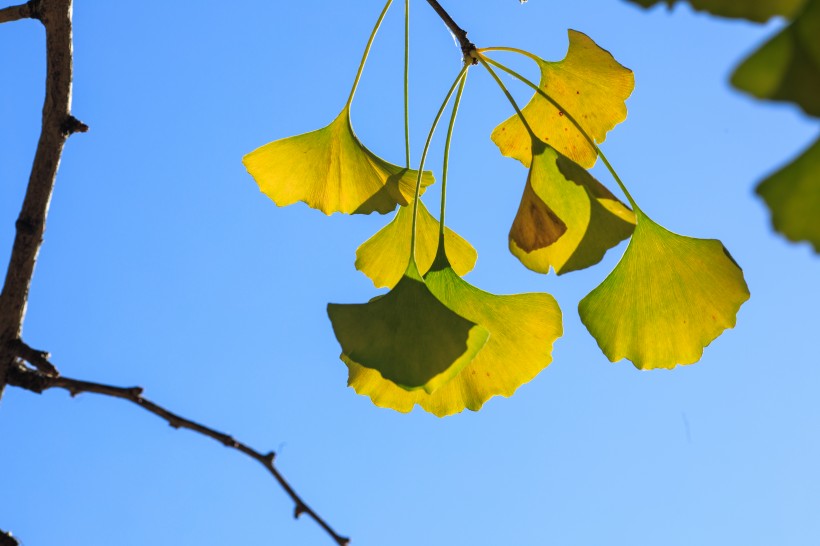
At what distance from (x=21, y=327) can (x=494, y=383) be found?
0.44 m

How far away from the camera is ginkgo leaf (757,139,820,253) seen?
30cm

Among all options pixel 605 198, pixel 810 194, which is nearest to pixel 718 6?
pixel 810 194

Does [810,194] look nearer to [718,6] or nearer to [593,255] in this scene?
[718,6]

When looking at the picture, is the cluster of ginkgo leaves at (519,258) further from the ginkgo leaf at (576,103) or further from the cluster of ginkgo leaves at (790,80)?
the cluster of ginkgo leaves at (790,80)

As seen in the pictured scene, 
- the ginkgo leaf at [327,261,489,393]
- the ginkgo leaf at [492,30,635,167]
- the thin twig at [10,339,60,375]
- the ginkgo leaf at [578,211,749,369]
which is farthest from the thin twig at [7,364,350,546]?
the ginkgo leaf at [492,30,635,167]

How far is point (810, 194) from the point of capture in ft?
0.99

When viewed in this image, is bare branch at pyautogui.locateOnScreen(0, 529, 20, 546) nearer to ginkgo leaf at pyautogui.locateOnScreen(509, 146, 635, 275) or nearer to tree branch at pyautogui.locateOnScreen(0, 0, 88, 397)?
tree branch at pyautogui.locateOnScreen(0, 0, 88, 397)

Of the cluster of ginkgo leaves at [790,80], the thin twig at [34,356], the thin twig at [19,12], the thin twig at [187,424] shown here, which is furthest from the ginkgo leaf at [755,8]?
the thin twig at [19,12]

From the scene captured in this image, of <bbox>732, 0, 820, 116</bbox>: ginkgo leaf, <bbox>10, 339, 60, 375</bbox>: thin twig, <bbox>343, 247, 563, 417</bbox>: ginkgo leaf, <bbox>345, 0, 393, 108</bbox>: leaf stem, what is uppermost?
<bbox>345, 0, 393, 108</bbox>: leaf stem

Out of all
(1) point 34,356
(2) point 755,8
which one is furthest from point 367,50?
(2) point 755,8

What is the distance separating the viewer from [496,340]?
0.80 m

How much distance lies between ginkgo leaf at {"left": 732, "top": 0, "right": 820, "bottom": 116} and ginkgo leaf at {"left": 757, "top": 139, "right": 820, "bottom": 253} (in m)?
0.04

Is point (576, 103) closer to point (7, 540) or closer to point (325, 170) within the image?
point (325, 170)

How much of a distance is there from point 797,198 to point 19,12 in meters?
0.66
